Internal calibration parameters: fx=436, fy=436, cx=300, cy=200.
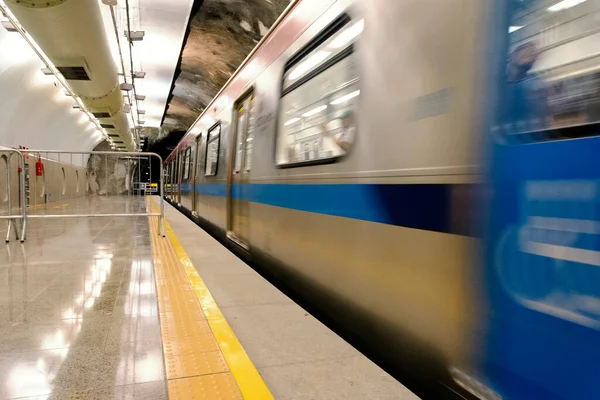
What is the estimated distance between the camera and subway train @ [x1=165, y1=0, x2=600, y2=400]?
1.35 meters

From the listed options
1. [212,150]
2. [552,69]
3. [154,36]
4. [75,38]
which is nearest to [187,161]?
[154,36]

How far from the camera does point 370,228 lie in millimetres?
2381

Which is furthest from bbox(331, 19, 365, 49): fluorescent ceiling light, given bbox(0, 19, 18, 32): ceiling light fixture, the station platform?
bbox(0, 19, 18, 32): ceiling light fixture

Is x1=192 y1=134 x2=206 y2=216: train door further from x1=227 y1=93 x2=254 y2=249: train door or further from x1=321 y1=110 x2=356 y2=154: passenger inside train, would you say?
x1=321 y1=110 x2=356 y2=154: passenger inside train

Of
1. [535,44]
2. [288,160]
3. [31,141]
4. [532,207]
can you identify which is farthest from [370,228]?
[31,141]

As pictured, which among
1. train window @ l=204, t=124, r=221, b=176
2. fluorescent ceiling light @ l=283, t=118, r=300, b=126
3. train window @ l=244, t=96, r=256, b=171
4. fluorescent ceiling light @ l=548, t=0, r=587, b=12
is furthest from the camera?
train window @ l=204, t=124, r=221, b=176

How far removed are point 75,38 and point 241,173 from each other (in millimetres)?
4156

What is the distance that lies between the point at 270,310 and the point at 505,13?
228cm

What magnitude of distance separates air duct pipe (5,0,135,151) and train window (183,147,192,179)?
251 cm

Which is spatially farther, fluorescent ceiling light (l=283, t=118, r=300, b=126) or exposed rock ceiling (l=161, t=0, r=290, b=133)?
exposed rock ceiling (l=161, t=0, r=290, b=133)

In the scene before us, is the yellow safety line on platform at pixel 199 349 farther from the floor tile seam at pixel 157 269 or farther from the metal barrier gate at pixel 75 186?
the metal barrier gate at pixel 75 186

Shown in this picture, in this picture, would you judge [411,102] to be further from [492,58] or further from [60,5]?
[60,5]

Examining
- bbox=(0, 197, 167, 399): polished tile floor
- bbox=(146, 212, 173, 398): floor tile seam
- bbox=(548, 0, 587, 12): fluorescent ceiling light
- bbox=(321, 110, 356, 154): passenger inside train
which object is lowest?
bbox=(0, 197, 167, 399): polished tile floor

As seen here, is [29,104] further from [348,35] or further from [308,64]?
[348,35]
